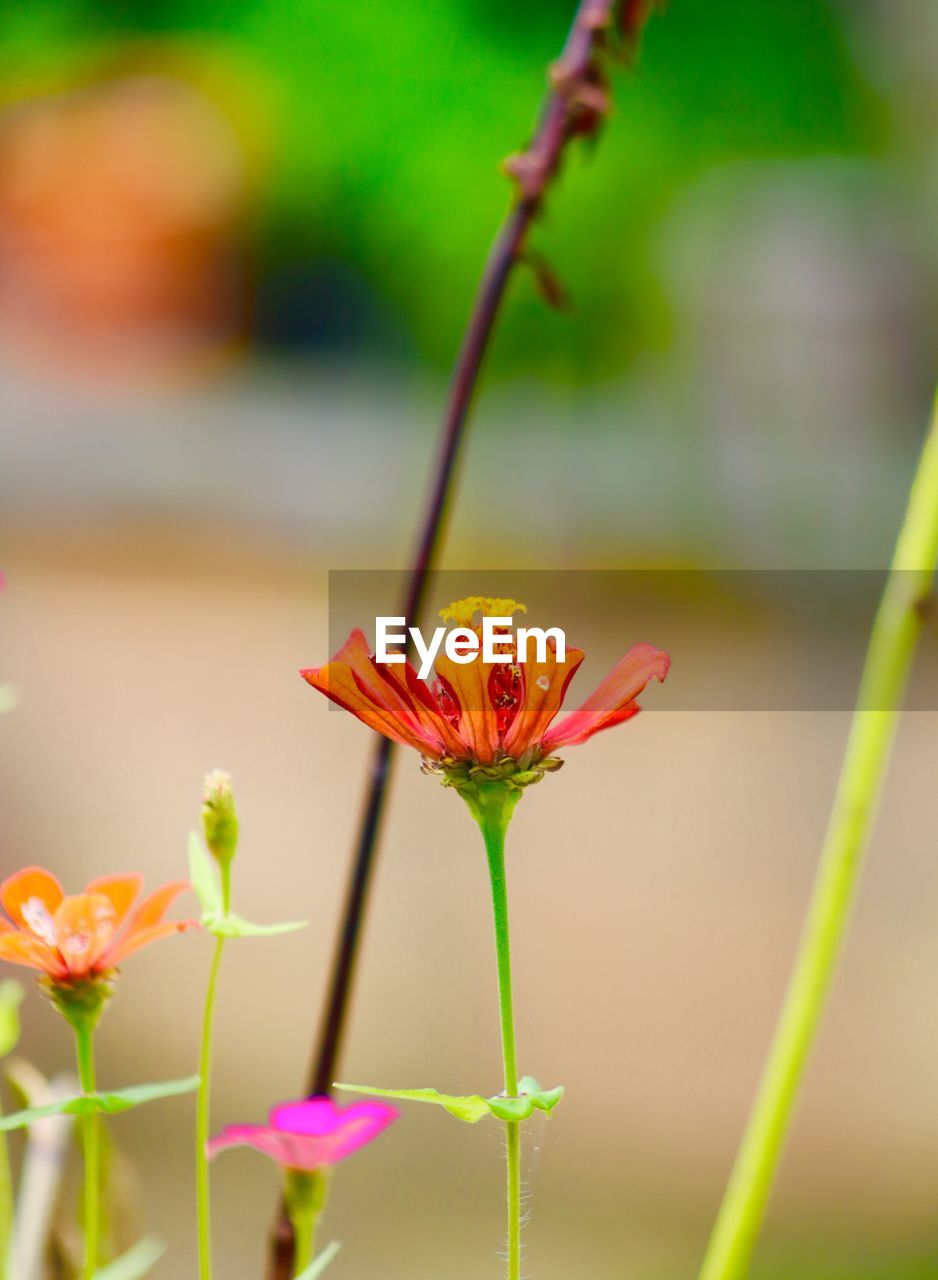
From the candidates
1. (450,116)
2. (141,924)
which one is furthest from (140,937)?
(450,116)

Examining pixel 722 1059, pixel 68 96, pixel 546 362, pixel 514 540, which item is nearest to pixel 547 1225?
pixel 722 1059

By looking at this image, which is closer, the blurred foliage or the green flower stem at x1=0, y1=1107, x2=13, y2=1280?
the green flower stem at x1=0, y1=1107, x2=13, y2=1280

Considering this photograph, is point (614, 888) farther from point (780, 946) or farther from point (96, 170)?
point (96, 170)

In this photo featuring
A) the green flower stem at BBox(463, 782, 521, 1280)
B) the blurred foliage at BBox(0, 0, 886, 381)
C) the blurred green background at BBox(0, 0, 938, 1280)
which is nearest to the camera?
the green flower stem at BBox(463, 782, 521, 1280)

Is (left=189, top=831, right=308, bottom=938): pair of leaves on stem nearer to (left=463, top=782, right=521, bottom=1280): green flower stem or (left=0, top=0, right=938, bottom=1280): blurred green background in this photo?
(left=463, top=782, right=521, bottom=1280): green flower stem

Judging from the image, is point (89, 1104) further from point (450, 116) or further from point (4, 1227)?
point (450, 116)

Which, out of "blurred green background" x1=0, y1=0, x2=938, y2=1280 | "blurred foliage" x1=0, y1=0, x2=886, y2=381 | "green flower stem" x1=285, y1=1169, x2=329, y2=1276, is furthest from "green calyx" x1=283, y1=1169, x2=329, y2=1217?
"blurred foliage" x1=0, y1=0, x2=886, y2=381

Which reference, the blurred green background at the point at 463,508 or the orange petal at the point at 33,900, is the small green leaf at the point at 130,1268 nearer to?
the orange petal at the point at 33,900
